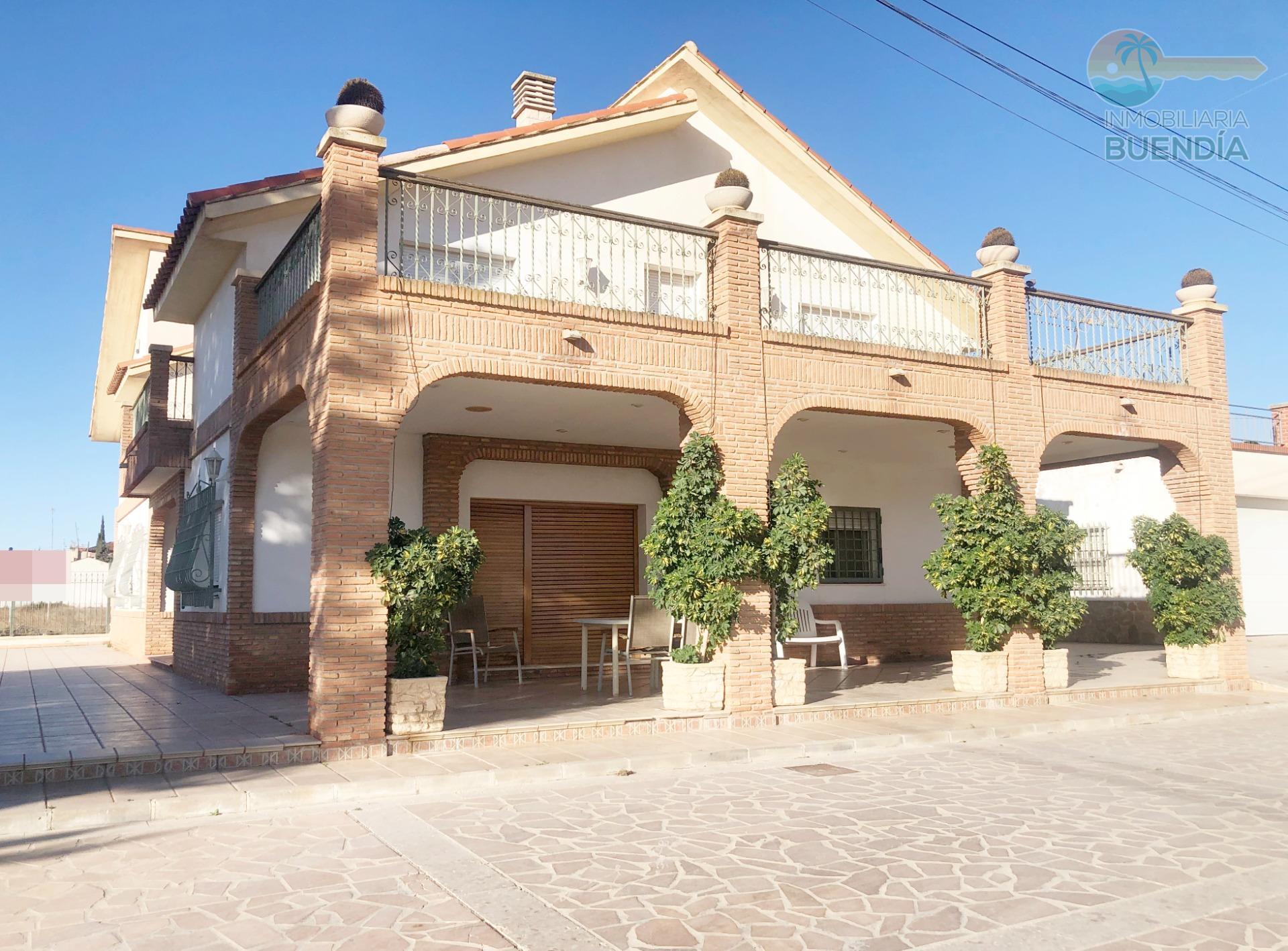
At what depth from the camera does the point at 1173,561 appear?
39.7 ft

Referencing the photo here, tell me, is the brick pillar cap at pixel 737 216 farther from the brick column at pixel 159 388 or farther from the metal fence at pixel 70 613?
the metal fence at pixel 70 613

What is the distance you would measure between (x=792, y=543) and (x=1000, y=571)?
8.61 ft

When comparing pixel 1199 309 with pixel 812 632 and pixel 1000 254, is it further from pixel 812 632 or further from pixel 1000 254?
pixel 812 632

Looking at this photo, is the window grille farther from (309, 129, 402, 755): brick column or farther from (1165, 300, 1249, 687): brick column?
(1165, 300, 1249, 687): brick column

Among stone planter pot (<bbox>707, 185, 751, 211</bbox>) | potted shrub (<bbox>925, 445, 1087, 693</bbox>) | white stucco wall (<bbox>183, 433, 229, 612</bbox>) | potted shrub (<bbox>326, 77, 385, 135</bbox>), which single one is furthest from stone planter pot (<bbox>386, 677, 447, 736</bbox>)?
potted shrub (<bbox>925, 445, 1087, 693</bbox>)

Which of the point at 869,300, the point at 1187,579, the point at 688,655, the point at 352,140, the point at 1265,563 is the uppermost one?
the point at 352,140

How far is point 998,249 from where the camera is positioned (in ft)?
38.0

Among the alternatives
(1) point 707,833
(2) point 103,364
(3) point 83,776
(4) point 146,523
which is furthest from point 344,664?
(2) point 103,364

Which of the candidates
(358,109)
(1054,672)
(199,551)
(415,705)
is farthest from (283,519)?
(1054,672)

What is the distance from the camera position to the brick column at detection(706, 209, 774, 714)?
30.4ft

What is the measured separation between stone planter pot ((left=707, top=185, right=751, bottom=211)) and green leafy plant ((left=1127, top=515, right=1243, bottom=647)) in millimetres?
6504

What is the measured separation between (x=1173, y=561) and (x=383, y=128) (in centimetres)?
1016

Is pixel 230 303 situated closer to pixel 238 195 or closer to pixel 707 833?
pixel 238 195

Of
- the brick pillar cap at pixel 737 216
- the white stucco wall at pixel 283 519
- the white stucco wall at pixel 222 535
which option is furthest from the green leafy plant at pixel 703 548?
the white stucco wall at pixel 222 535
